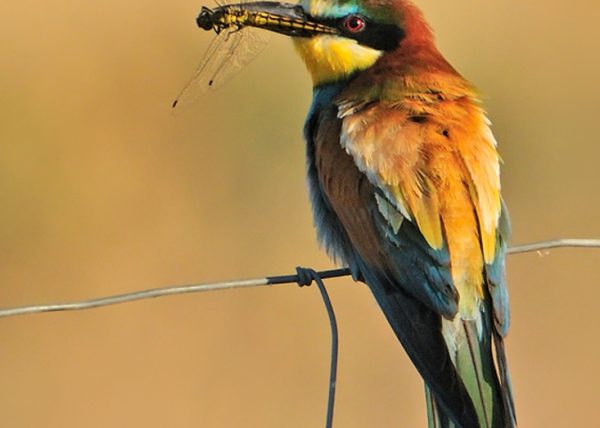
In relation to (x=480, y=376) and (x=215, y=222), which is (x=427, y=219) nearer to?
(x=480, y=376)

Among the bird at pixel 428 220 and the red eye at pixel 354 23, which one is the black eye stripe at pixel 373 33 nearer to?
the red eye at pixel 354 23

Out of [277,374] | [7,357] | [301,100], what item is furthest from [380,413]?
[301,100]

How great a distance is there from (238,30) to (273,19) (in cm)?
12

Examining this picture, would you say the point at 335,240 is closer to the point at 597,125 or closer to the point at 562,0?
the point at 597,125

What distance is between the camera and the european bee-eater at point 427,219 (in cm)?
277

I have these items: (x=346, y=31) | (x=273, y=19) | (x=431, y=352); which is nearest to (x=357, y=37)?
(x=346, y=31)

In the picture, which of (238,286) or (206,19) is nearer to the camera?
(238,286)

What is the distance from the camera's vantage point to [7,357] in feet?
15.1

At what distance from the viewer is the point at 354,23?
11.4 ft

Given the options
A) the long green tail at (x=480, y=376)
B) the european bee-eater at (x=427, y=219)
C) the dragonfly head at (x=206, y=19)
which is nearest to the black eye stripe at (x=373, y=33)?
the european bee-eater at (x=427, y=219)

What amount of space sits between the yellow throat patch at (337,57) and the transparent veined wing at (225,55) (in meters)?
0.17

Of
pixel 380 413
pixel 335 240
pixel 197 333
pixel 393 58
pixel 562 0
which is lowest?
pixel 380 413

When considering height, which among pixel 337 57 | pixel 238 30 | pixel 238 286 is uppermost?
pixel 238 30

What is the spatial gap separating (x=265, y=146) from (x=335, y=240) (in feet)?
8.10
